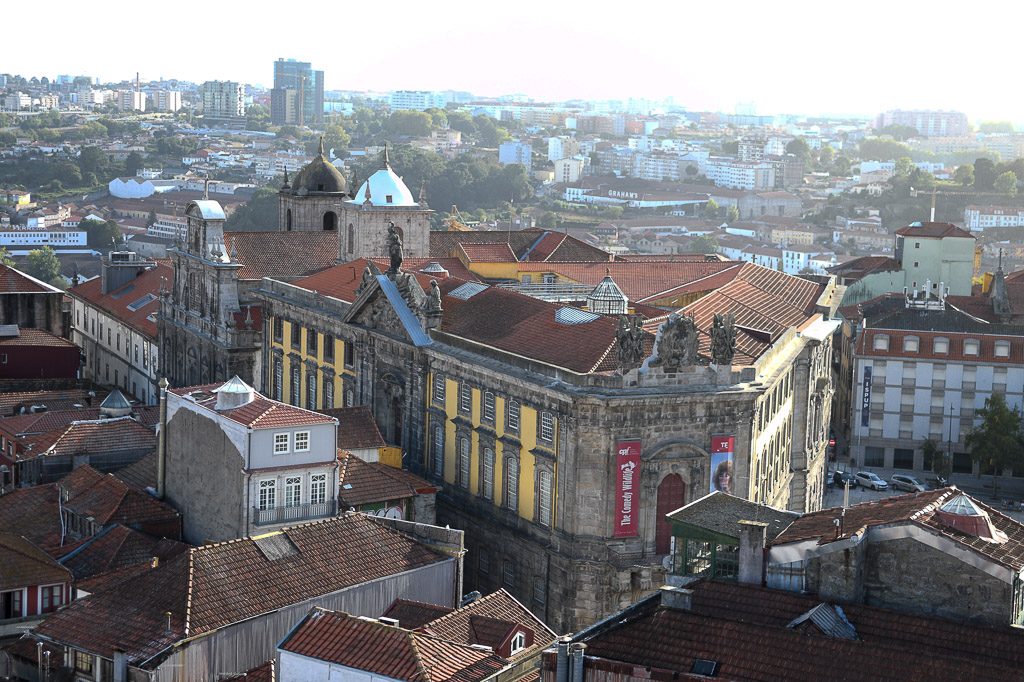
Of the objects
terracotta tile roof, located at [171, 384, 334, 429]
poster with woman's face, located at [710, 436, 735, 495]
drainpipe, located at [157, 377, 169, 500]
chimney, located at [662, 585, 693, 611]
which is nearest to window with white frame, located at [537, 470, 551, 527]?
poster with woman's face, located at [710, 436, 735, 495]

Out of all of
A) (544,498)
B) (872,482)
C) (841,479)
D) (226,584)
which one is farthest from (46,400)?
(872,482)

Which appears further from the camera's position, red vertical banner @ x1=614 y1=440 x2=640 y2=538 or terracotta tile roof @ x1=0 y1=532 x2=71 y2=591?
red vertical banner @ x1=614 y1=440 x2=640 y2=538

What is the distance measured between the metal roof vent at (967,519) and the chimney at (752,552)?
4.11 m

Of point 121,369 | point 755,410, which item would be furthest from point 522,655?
point 121,369

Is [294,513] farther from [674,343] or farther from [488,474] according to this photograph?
[674,343]

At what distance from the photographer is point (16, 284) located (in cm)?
8800

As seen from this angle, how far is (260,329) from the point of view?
82000mm

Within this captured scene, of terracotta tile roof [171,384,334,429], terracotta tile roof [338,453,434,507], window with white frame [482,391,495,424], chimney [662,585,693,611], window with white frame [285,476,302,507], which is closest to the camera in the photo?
chimney [662,585,693,611]

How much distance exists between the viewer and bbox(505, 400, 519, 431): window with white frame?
177 ft

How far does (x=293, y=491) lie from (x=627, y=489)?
1151cm

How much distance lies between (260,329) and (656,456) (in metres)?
36.9

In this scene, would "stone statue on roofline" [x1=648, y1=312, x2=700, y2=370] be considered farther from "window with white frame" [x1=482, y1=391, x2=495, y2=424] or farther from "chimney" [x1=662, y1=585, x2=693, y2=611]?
"chimney" [x1=662, y1=585, x2=693, y2=611]

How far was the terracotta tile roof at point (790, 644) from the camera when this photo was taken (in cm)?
2980

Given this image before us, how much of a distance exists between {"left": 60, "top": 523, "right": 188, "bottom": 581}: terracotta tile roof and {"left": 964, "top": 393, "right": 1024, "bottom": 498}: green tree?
48.7 metres
